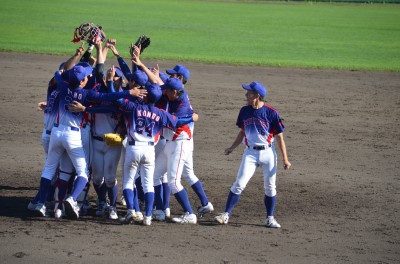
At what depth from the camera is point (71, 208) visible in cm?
921

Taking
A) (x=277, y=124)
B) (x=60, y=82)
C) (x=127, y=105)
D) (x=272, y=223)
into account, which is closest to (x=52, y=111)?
(x=60, y=82)

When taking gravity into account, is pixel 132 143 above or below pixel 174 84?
below

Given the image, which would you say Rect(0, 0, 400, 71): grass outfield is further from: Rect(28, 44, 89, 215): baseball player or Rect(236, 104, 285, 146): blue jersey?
Rect(236, 104, 285, 146): blue jersey

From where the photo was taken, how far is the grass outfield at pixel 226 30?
25.4 m

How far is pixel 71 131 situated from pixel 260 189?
334cm

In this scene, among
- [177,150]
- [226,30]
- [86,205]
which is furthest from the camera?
[226,30]

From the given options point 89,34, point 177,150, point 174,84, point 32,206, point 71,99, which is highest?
point 89,34

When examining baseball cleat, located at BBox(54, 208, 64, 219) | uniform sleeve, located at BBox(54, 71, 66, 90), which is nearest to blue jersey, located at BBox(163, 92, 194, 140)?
uniform sleeve, located at BBox(54, 71, 66, 90)

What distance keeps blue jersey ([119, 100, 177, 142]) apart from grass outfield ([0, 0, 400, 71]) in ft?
47.4

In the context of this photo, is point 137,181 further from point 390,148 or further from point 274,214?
point 390,148

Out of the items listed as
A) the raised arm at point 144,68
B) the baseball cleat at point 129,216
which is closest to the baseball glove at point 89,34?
the raised arm at point 144,68

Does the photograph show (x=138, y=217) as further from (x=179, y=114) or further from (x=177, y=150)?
(x=179, y=114)

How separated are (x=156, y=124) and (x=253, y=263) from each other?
7.36 feet

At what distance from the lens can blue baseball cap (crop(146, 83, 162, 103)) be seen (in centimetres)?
922
